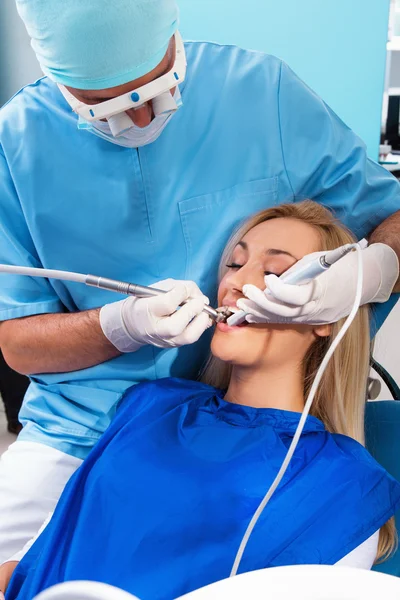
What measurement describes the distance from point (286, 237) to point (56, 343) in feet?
1.79

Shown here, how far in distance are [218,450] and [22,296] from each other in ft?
1.86

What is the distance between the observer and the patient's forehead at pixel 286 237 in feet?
4.47

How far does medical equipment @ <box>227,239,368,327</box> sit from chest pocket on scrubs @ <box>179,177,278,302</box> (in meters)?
0.26

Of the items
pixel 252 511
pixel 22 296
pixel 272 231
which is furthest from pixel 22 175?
pixel 252 511

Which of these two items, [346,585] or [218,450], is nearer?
[346,585]

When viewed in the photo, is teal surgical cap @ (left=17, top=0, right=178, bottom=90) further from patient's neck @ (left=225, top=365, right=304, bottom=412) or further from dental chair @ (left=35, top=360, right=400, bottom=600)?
dental chair @ (left=35, top=360, right=400, bottom=600)

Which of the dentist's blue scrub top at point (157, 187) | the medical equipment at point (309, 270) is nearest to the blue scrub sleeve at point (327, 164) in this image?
the dentist's blue scrub top at point (157, 187)

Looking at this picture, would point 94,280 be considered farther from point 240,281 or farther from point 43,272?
point 240,281

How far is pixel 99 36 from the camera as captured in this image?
108 centimetres

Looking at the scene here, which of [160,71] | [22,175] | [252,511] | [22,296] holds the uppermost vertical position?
[160,71]

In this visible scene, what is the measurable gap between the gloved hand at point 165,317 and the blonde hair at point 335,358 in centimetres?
24

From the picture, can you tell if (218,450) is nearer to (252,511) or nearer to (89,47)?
(252,511)

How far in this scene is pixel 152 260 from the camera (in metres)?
1.47

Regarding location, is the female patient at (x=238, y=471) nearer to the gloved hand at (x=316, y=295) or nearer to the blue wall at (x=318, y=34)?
the gloved hand at (x=316, y=295)
